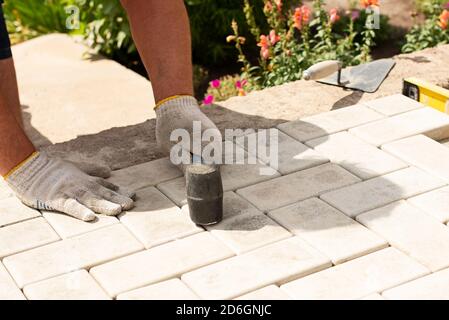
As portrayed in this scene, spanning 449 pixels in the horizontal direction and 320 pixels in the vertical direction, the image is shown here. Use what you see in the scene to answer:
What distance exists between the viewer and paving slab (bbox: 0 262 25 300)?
9.37ft

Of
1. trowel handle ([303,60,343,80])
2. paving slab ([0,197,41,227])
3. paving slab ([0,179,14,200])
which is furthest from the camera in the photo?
trowel handle ([303,60,343,80])

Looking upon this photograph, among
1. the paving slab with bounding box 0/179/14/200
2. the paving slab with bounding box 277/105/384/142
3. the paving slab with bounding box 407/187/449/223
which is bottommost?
the paving slab with bounding box 0/179/14/200

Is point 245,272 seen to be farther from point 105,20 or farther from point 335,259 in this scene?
point 105,20

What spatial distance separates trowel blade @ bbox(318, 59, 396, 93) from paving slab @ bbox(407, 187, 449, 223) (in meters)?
1.14

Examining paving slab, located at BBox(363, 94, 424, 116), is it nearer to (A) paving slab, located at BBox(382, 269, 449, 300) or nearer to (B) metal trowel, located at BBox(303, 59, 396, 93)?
(B) metal trowel, located at BBox(303, 59, 396, 93)

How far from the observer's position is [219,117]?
4203 mm

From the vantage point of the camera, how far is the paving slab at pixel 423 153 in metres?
3.56

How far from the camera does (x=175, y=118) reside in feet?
12.0

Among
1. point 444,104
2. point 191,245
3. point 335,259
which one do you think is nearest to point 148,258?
point 191,245

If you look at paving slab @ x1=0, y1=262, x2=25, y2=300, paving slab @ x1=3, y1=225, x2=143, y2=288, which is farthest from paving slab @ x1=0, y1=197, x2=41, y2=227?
paving slab @ x1=0, y1=262, x2=25, y2=300

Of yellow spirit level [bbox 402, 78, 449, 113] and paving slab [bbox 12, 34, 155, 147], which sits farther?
paving slab [bbox 12, 34, 155, 147]

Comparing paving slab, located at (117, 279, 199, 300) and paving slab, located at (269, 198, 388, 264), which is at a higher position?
paving slab, located at (269, 198, 388, 264)

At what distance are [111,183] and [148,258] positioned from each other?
529 millimetres

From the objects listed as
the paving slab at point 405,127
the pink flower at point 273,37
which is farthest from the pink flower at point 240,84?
the paving slab at point 405,127
